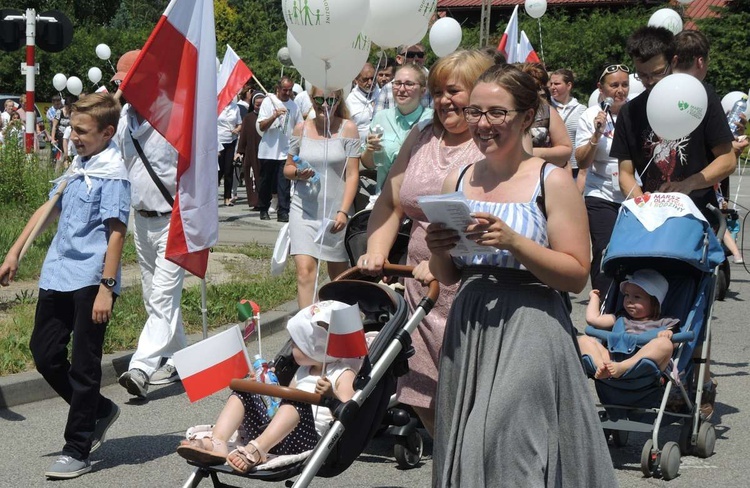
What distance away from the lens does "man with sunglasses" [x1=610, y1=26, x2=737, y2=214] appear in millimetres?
6211

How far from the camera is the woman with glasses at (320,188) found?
7.62 meters

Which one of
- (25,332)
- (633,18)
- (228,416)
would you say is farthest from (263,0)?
(228,416)

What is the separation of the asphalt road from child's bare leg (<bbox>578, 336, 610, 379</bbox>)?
533 mm

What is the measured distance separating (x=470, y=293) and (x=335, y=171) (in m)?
3.92

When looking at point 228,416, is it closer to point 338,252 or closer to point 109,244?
point 109,244

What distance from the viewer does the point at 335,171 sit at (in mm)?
7723

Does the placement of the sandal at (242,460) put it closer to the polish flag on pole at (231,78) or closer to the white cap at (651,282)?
the white cap at (651,282)

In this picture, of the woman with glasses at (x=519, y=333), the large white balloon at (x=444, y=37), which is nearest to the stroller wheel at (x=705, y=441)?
the woman with glasses at (x=519, y=333)

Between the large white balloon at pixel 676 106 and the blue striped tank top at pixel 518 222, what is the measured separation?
244 centimetres

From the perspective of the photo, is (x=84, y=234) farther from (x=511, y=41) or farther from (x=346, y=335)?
(x=511, y=41)

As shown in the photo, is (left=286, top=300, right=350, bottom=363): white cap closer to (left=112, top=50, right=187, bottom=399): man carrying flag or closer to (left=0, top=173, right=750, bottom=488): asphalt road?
(left=0, top=173, right=750, bottom=488): asphalt road

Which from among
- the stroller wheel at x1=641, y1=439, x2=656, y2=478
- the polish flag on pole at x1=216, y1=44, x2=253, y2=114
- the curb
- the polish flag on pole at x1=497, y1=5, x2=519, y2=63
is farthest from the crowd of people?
the polish flag on pole at x1=216, y1=44, x2=253, y2=114

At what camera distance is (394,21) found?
658 cm

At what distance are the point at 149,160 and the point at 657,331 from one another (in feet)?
11.4
